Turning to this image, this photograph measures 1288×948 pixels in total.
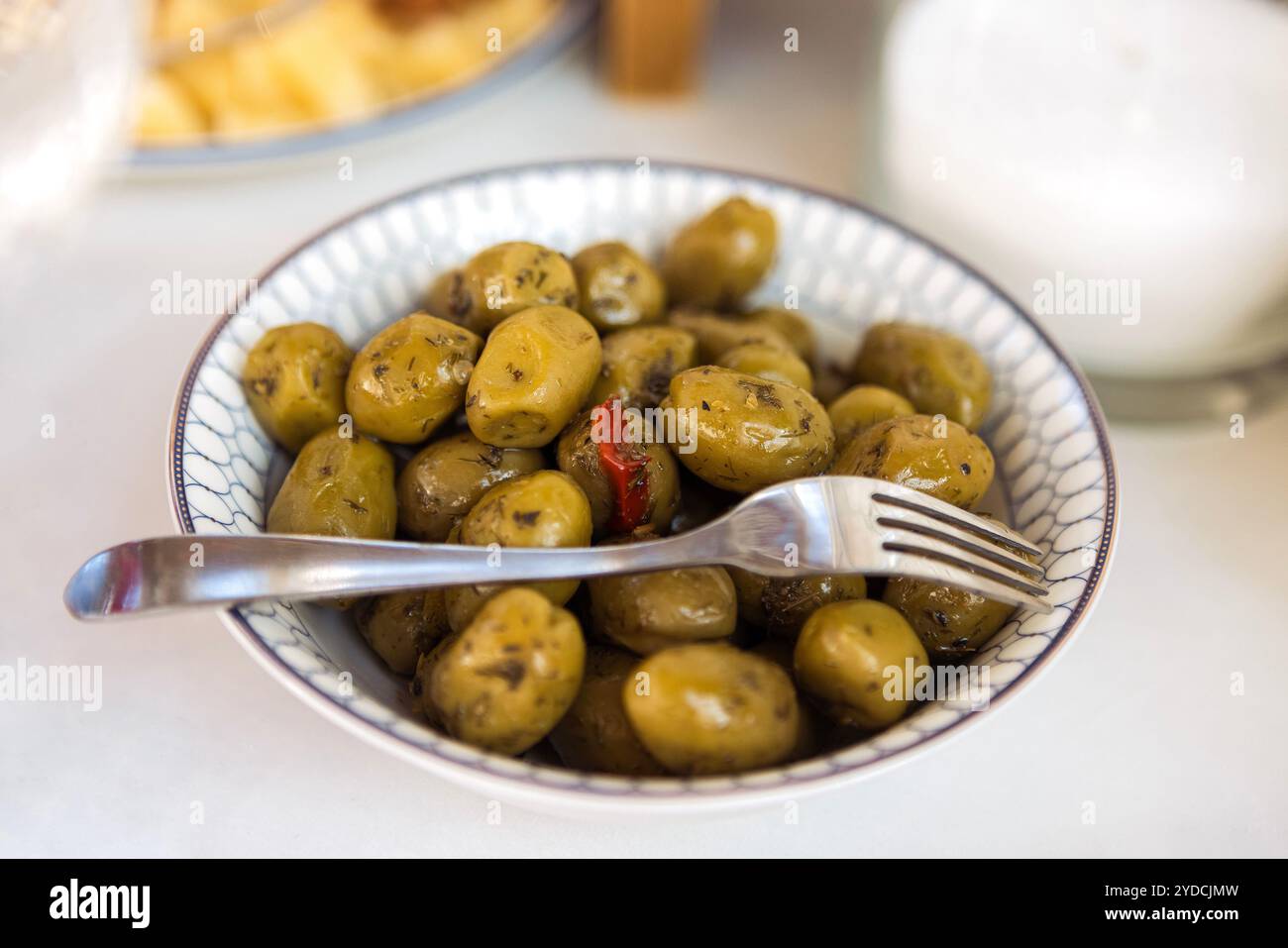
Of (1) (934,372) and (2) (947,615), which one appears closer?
(2) (947,615)

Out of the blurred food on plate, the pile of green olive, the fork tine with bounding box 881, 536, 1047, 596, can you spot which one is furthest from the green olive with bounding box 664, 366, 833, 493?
the blurred food on plate

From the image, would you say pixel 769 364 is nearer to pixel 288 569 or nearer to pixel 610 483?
pixel 610 483

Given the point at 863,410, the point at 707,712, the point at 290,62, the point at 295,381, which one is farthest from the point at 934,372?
the point at 290,62

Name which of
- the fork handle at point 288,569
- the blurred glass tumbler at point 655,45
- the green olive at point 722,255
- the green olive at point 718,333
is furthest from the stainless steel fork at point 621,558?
the blurred glass tumbler at point 655,45

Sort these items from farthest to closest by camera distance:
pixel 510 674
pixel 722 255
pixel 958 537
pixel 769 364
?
pixel 722 255 → pixel 769 364 → pixel 958 537 → pixel 510 674

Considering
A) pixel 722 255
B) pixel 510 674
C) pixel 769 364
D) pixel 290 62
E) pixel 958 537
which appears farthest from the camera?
pixel 290 62
